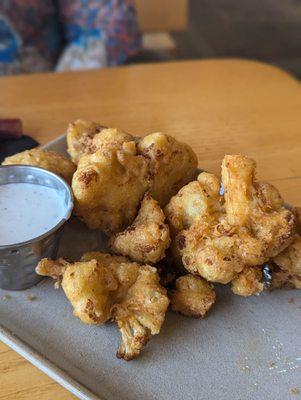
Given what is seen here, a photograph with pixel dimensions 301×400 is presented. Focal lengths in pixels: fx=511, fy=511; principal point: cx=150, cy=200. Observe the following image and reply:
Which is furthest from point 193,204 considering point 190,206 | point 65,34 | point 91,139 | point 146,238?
point 65,34

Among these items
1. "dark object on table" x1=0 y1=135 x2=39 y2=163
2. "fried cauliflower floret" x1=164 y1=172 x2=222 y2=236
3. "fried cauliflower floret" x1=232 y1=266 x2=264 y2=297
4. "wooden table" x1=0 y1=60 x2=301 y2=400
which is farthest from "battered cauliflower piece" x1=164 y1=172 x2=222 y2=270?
"dark object on table" x1=0 y1=135 x2=39 y2=163

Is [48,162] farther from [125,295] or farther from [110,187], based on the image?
[125,295]

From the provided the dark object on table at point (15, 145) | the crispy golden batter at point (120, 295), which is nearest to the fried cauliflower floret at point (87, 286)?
the crispy golden batter at point (120, 295)

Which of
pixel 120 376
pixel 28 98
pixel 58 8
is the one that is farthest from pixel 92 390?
pixel 58 8

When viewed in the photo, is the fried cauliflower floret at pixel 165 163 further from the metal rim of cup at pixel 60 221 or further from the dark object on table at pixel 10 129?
the dark object on table at pixel 10 129

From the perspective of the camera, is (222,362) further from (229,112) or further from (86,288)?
(229,112)

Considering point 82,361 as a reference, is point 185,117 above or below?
below
